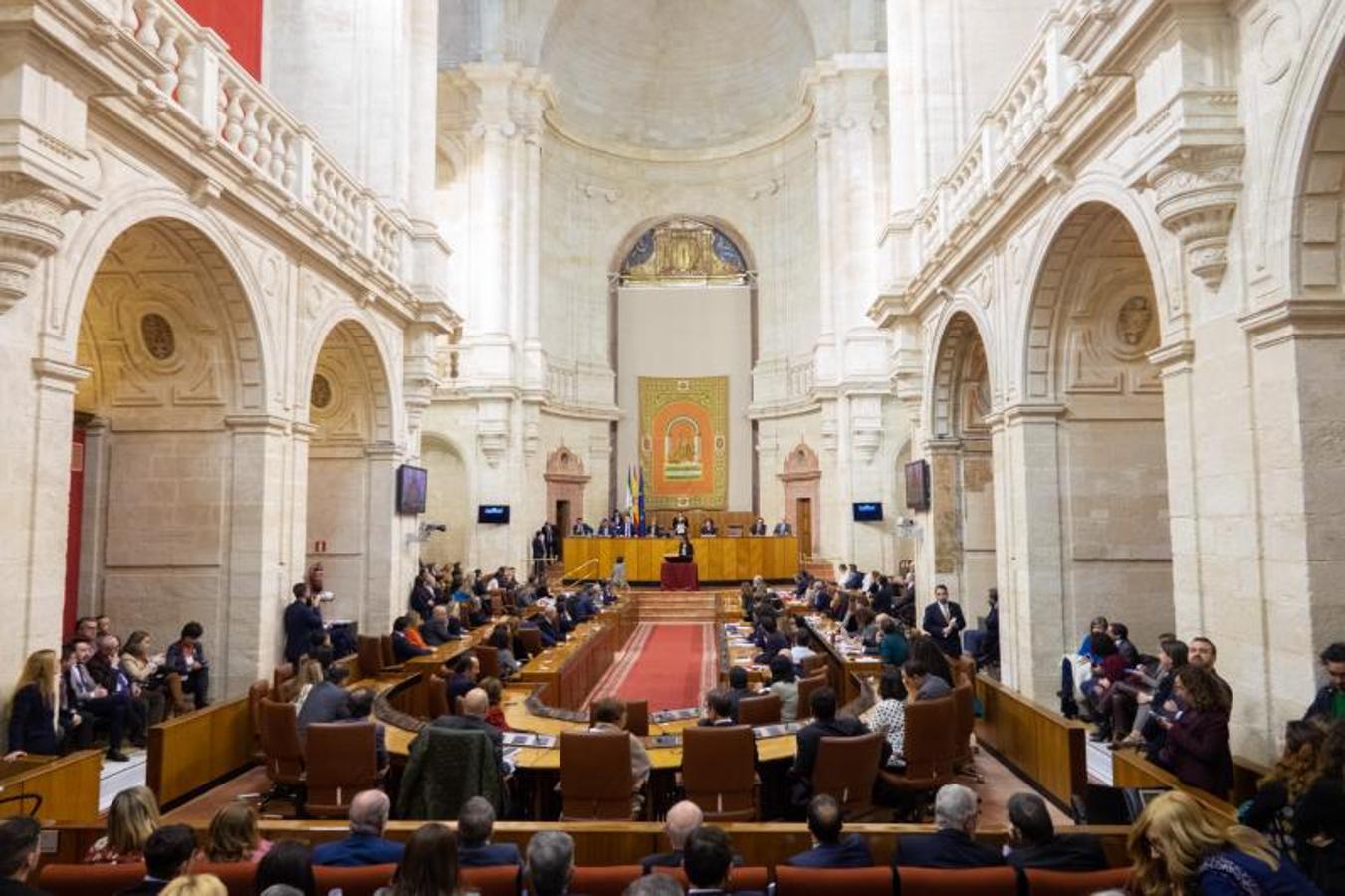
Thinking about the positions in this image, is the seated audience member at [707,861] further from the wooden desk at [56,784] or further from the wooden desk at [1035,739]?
the wooden desk at [56,784]

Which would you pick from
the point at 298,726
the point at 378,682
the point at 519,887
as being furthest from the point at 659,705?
the point at 519,887

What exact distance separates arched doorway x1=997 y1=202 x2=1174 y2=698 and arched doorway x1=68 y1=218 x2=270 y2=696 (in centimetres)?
719

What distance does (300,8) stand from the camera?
1223 centimetres

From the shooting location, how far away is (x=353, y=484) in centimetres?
1247

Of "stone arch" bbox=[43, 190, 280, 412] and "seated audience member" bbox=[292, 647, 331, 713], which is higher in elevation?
"stone arch" bbox=[43, 190, 280, 412]

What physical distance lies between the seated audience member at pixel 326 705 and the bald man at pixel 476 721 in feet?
4.40

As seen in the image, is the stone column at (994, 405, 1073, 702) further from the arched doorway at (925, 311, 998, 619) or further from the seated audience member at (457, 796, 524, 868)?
the seated audience member at (457, 796, 524, 868)

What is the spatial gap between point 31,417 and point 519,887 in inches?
174

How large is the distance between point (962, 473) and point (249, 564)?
847 cm

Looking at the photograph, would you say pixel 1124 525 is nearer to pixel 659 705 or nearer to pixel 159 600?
pixel 659 705

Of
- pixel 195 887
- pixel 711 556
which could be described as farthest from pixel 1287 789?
pixel 711 556

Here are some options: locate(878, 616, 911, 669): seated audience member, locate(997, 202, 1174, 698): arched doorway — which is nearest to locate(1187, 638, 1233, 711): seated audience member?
locate(997, 202, 1174, 698): arched doorway

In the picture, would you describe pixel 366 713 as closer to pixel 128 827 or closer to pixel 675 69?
pixel 128 827

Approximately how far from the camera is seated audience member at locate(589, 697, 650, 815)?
17.2 ft
